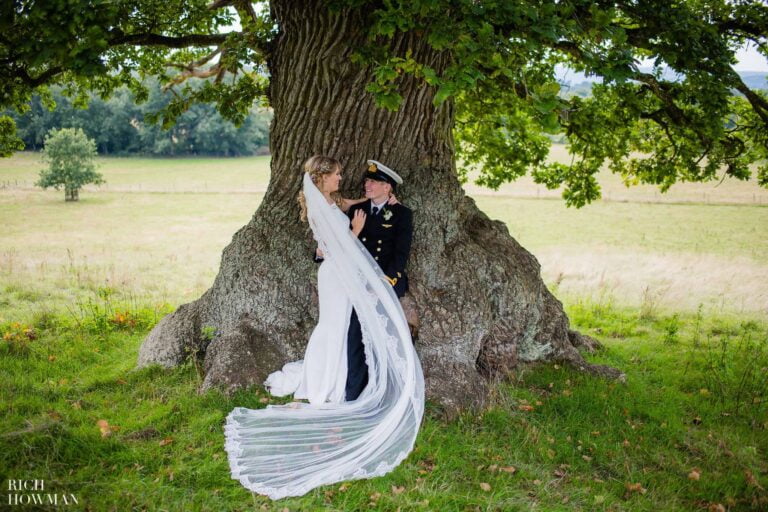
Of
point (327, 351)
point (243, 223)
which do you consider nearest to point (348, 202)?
point (327, 351)

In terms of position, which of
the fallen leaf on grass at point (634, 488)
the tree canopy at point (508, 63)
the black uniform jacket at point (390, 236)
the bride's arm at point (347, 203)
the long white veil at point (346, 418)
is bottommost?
the fallen leaf on grass at point (634, 488)

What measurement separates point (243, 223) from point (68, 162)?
69.0 ft

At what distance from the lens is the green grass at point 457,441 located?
4824 millimetres

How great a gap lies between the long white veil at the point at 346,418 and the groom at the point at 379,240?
0.18 m

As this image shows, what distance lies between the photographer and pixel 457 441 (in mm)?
5777

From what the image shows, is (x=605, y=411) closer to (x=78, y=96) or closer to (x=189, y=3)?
(x=189, y=3)

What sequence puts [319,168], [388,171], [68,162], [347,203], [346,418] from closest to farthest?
[346,418], [319,168], [388,171], [347,203], [68,162]

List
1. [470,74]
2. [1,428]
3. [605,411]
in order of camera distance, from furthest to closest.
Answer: [605,411], [1,428], [470,74]

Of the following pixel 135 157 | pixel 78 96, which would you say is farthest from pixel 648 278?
pixel 135 157

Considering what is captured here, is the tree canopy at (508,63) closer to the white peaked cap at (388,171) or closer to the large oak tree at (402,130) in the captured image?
the large oak tree at (402,130)

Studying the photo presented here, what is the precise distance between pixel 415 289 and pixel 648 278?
521 inches

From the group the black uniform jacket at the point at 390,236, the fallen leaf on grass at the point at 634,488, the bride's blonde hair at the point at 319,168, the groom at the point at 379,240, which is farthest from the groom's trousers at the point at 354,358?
the fallen leaf on grass at the point at 634,488

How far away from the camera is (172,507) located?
14.9ft

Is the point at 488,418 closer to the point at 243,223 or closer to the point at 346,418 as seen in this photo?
the point at 346,418
